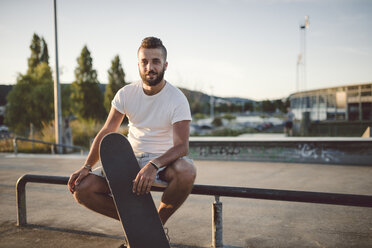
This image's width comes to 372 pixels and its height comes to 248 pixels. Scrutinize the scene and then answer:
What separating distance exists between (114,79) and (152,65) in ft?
105

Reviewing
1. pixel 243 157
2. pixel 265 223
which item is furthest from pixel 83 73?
pixel 265 223

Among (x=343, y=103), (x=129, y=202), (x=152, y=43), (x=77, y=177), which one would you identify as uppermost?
(x=343, y=103)

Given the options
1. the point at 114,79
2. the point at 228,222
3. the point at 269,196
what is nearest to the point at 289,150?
the point at 228,222

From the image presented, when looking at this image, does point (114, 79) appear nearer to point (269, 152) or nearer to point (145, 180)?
point (269, 152)

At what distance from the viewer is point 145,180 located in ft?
6.85

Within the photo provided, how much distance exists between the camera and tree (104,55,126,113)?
3214cm

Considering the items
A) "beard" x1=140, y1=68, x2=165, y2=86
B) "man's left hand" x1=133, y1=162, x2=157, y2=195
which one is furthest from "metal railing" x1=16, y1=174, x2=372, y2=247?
"beard" x1=140, y1=68, x2=165, y2=86

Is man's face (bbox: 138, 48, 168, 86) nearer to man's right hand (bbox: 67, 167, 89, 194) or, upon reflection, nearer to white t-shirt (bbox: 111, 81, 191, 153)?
white t-shirt (bbox: 111, 81, 191, 153)

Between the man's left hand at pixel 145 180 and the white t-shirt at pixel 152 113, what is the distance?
41 centimetres

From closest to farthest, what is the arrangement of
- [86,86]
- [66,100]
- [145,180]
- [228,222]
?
[145,180]
[228,222]
[66,100]
[86,86]

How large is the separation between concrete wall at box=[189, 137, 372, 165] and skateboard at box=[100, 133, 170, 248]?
23.0 ft

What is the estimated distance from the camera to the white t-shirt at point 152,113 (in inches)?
95.3

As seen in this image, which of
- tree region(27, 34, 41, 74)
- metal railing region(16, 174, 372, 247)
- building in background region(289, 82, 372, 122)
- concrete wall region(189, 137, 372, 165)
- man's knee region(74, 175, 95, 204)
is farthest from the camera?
tree region(27, 34, 41, 74)

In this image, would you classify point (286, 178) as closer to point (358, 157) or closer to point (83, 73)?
point (358, 157)
